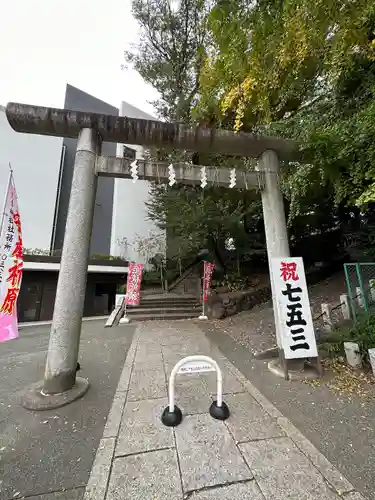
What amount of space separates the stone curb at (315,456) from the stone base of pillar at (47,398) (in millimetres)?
2507

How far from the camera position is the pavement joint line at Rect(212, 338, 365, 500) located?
69.3 inches

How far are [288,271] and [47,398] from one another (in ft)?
13.3

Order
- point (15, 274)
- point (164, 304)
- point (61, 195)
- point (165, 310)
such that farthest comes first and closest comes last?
point (61, 195)
point (164, 304)
point (165, 310)
point (15, 274)

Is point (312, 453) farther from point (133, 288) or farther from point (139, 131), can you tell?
point (133, 288)

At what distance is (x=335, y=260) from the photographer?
10305 millimetres

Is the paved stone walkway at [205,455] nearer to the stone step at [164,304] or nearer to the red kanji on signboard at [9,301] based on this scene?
the red kanji on signboard at [9,301]

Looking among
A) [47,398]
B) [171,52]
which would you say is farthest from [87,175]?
[171,52]

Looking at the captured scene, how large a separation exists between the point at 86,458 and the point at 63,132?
4382 millimetres

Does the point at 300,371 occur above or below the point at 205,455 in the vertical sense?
above

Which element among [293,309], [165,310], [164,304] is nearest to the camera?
[293,309]

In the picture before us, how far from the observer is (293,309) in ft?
12.1

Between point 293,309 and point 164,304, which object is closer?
point 293,309

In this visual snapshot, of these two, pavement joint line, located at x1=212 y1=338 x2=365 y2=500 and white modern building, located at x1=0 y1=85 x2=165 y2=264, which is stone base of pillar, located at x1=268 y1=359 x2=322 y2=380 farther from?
white modern building, located at x1=0 y1=85 x2=165 y2=264

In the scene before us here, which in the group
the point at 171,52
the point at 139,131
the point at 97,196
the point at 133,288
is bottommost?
the point at 133,288
